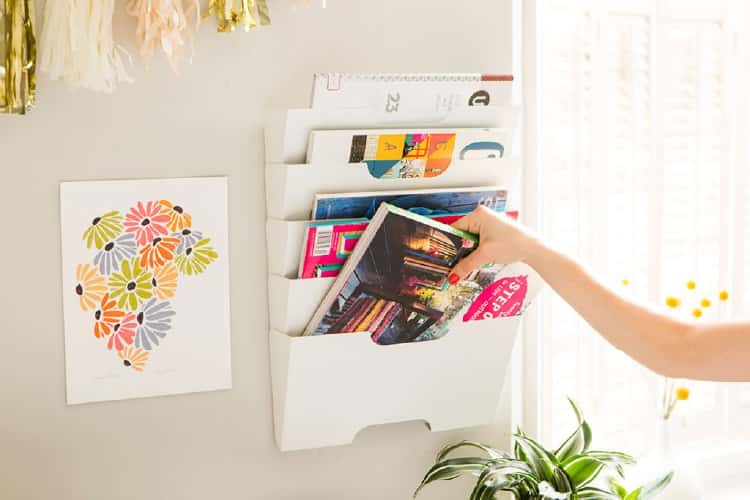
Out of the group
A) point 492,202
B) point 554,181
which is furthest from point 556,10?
point 492,202

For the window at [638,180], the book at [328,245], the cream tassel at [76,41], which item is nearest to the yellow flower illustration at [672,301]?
the window at [638,180]

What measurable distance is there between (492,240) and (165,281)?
1.57 ft

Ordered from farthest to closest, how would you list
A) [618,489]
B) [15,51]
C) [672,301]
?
[672,301] → [618,489] → [15,51]

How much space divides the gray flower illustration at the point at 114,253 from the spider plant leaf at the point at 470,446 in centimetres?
60

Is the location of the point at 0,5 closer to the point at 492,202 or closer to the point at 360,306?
the point at 360,306

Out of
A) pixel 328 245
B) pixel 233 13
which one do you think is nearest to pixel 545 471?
pixel 328 245

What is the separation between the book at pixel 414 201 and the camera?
1247 millimetres

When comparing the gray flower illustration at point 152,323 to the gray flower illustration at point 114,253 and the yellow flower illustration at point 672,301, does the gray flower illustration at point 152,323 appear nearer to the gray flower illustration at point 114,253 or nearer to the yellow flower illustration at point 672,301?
the gray flower illustration at point 114,253

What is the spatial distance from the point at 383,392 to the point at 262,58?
1.78 feet

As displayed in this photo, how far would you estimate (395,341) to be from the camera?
135 cm

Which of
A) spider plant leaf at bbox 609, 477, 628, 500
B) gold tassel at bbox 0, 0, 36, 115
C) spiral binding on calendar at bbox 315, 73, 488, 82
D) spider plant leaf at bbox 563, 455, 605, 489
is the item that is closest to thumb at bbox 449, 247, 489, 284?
spiral binding on calendar at bbox 315, 73, 488, 82

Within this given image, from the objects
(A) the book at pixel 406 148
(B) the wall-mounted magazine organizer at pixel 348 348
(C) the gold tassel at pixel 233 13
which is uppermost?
(C) the gold tassel at pixel 233 13

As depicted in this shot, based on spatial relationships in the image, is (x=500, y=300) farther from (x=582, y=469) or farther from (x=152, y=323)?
(x=152, y=323)

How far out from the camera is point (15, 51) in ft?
3.67
